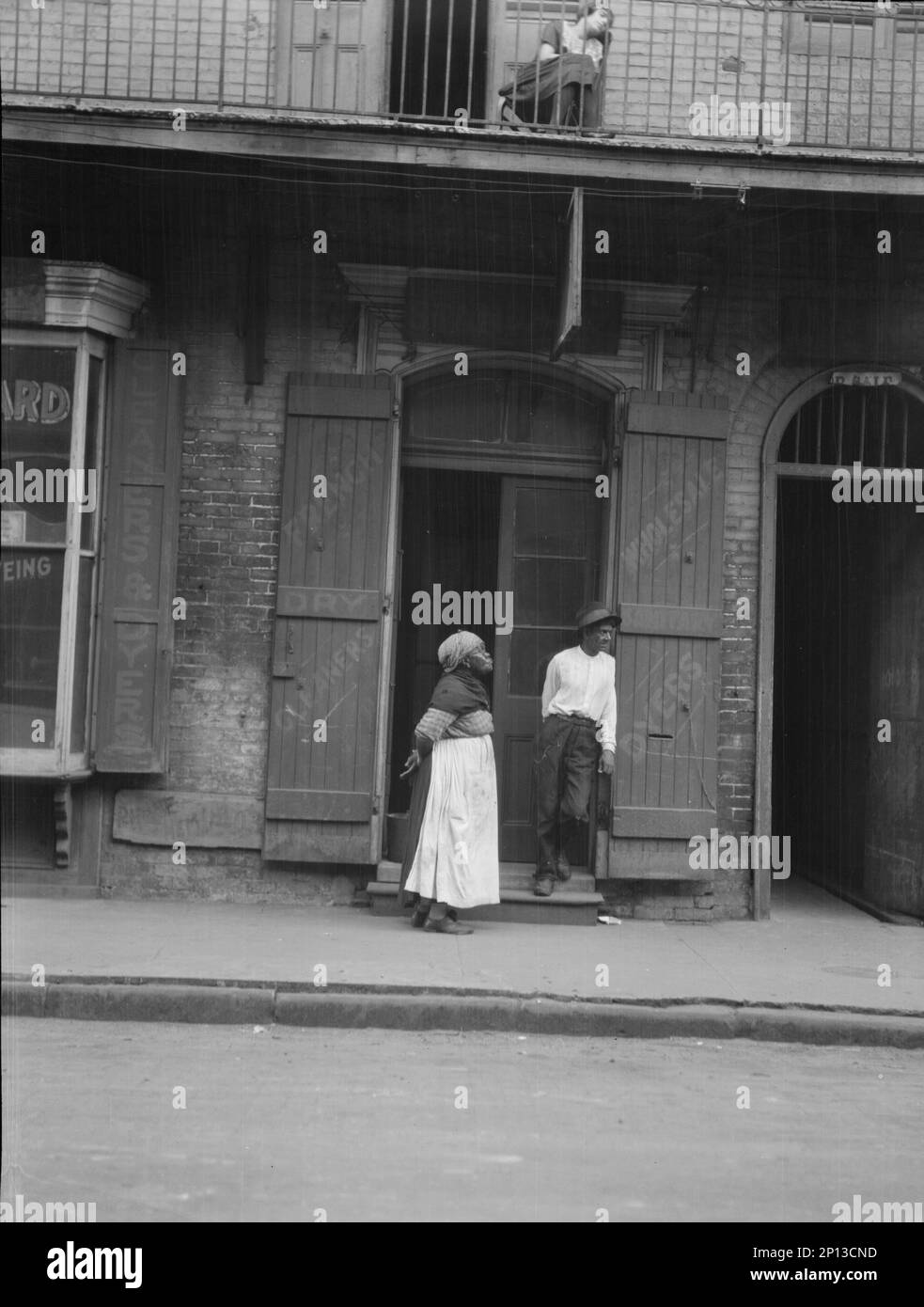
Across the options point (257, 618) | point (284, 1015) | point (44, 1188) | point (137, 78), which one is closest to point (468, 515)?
point (257, 618)

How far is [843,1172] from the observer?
482 centimetres

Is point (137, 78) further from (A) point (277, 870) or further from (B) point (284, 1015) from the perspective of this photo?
(B) point (284, 1015)

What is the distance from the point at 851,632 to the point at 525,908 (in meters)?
3.82

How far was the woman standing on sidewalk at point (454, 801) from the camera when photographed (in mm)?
8430

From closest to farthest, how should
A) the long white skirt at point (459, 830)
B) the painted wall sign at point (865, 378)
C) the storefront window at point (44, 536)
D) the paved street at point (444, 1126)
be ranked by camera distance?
the paved street at point (444, 1126) → the long white skirt at point (459, 830) → the storefront window at point (44, 536) → the painted wall sign at point (865, 378)

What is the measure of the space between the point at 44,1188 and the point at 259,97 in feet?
23.6

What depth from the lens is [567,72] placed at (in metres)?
8.99

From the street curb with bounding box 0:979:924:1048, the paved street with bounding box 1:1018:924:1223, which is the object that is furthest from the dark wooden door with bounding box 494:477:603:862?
the paved street with bounding box 1:1018:924:1223
